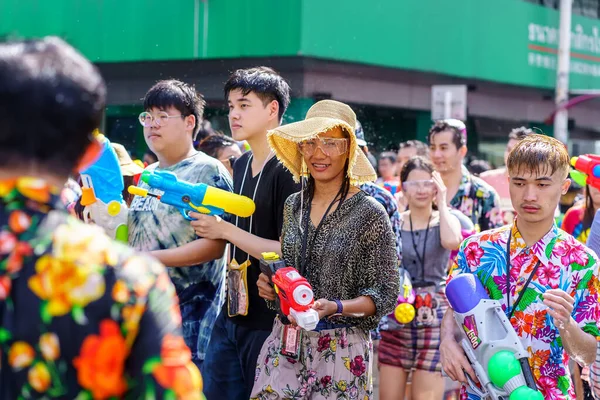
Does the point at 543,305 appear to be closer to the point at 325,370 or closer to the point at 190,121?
the point at 325,370

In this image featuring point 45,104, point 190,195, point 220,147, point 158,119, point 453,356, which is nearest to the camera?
point 45,104

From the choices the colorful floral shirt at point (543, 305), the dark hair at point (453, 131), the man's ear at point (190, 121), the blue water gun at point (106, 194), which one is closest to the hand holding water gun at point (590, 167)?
the dark hair at point (453, 131)

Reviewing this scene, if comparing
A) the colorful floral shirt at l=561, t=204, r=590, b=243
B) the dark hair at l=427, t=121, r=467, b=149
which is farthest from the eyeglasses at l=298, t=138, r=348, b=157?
the colorful floral shirt at l=561, t=204, r=590, b=243

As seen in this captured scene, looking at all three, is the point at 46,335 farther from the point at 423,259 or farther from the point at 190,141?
the point at 423,259

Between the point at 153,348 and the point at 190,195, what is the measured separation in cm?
245

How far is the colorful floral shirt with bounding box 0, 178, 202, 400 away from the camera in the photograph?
5.47ft

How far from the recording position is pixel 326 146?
3930 millimetres

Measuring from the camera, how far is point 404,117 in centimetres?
1784

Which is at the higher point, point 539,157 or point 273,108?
point 273,108

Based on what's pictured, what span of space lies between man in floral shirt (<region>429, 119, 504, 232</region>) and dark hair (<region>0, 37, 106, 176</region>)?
4936 millimetres

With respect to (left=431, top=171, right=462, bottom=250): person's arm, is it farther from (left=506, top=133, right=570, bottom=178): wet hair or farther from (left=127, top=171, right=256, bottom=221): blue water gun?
(left=506, top=133, right=570, bottom=178): wet hair

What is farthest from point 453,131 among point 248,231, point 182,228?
point 182,228

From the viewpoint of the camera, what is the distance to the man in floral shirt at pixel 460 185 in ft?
21.4

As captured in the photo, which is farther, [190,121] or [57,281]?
[190,121]
